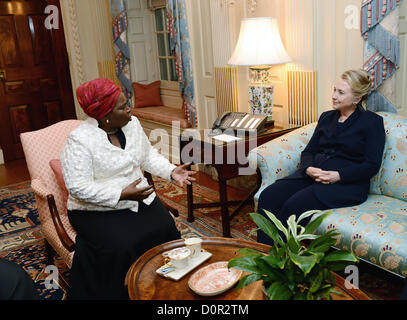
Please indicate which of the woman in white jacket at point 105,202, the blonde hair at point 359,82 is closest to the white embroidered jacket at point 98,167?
the woman in white jacket at point 105,202

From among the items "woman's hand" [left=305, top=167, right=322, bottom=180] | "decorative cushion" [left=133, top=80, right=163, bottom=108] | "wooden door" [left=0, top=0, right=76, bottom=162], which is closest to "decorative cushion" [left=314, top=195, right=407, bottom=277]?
"woman's hand" [left=305, top=167, right=322, bottom=180]

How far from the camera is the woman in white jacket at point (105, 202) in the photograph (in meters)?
2.15

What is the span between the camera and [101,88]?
220 cm

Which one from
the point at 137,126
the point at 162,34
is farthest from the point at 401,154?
the point at 162,34

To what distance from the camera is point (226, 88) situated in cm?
407

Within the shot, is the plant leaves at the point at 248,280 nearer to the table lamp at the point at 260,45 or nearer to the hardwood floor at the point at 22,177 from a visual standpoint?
the table lamp at the point at 260,45

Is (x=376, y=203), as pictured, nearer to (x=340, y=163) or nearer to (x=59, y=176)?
(x=340, y=163)

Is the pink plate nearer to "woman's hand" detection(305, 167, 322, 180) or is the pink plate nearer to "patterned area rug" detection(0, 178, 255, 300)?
"woman's hand" detection(305, 167, 322, 180)

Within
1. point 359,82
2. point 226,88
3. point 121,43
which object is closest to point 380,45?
point 359,82

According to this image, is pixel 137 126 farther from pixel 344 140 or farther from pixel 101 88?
pixel 344 140

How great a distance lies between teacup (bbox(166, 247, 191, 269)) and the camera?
1.78 m

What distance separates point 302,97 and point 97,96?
1748mm

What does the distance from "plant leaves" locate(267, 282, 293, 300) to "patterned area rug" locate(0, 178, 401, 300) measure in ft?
3.20
